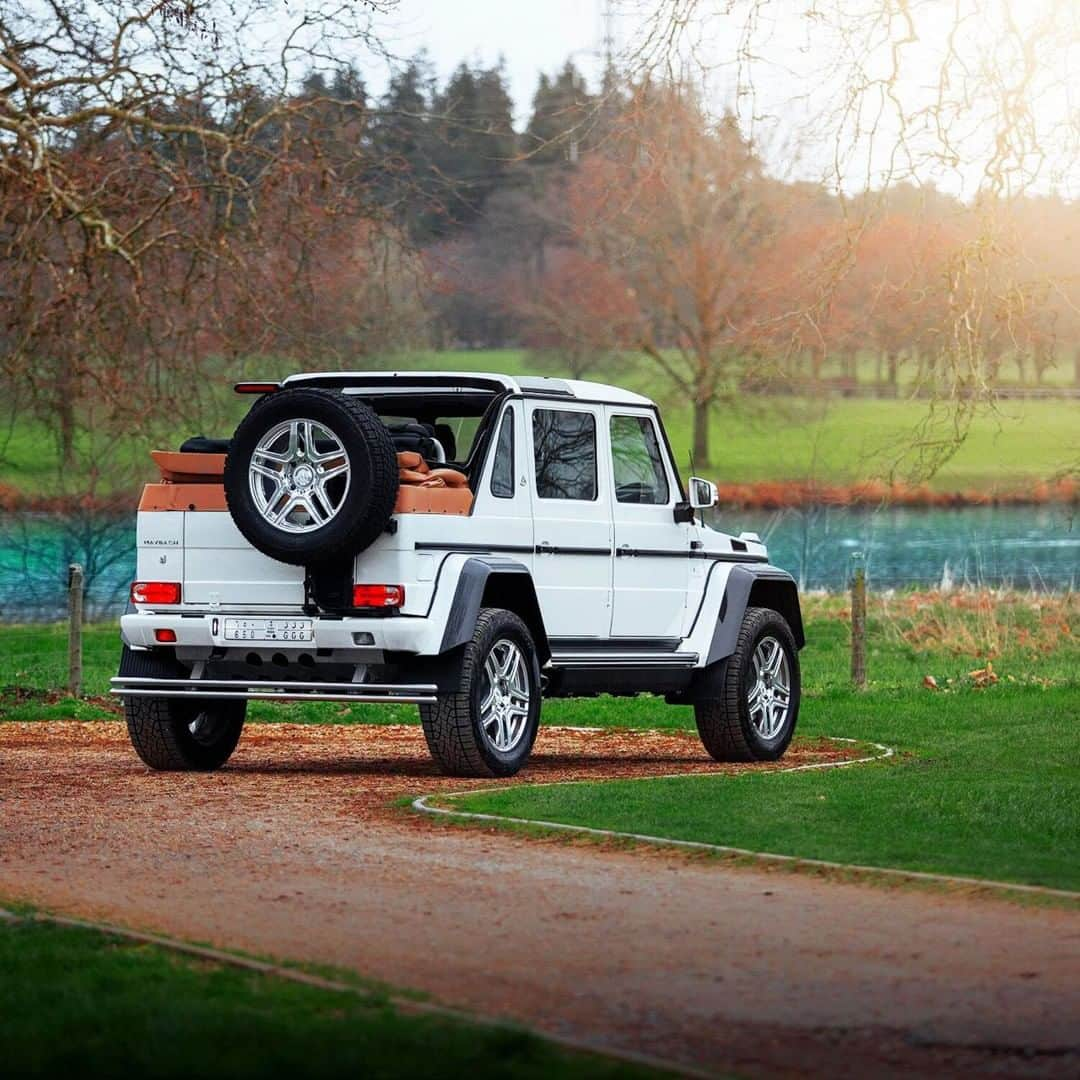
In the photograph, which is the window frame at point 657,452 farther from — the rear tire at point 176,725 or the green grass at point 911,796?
the rear tire at point 176,725

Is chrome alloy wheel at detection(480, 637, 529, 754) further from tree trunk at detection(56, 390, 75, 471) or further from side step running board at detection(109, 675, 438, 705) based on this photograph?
tree trunk at detection(56, 390, 75, 471)

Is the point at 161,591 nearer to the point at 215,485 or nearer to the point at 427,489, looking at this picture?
the point at 215,485

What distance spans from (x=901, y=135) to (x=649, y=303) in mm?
47092

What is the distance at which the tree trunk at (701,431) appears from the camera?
60281 mm

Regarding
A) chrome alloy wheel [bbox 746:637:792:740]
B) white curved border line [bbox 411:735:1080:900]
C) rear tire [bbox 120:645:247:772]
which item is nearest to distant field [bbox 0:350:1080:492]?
chrome alloy wheel [bbox 746:637:792:740]

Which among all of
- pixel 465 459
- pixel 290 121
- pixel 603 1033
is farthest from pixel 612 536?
pixel 290 121

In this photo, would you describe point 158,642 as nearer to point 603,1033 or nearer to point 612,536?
point 612,536

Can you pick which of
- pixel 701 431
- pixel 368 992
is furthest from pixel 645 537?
pixel 701 431

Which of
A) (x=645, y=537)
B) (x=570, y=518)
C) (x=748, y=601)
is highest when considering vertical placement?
(x=570, y=518)

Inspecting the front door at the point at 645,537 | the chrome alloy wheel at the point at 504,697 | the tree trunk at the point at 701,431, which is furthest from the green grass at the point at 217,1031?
the tree trunk at the point at 701,431

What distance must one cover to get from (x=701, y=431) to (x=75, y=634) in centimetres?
4264

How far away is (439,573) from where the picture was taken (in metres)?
12.8

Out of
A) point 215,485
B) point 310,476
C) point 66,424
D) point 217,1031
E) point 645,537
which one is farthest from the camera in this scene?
point 66,424

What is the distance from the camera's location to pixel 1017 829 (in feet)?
35.5
